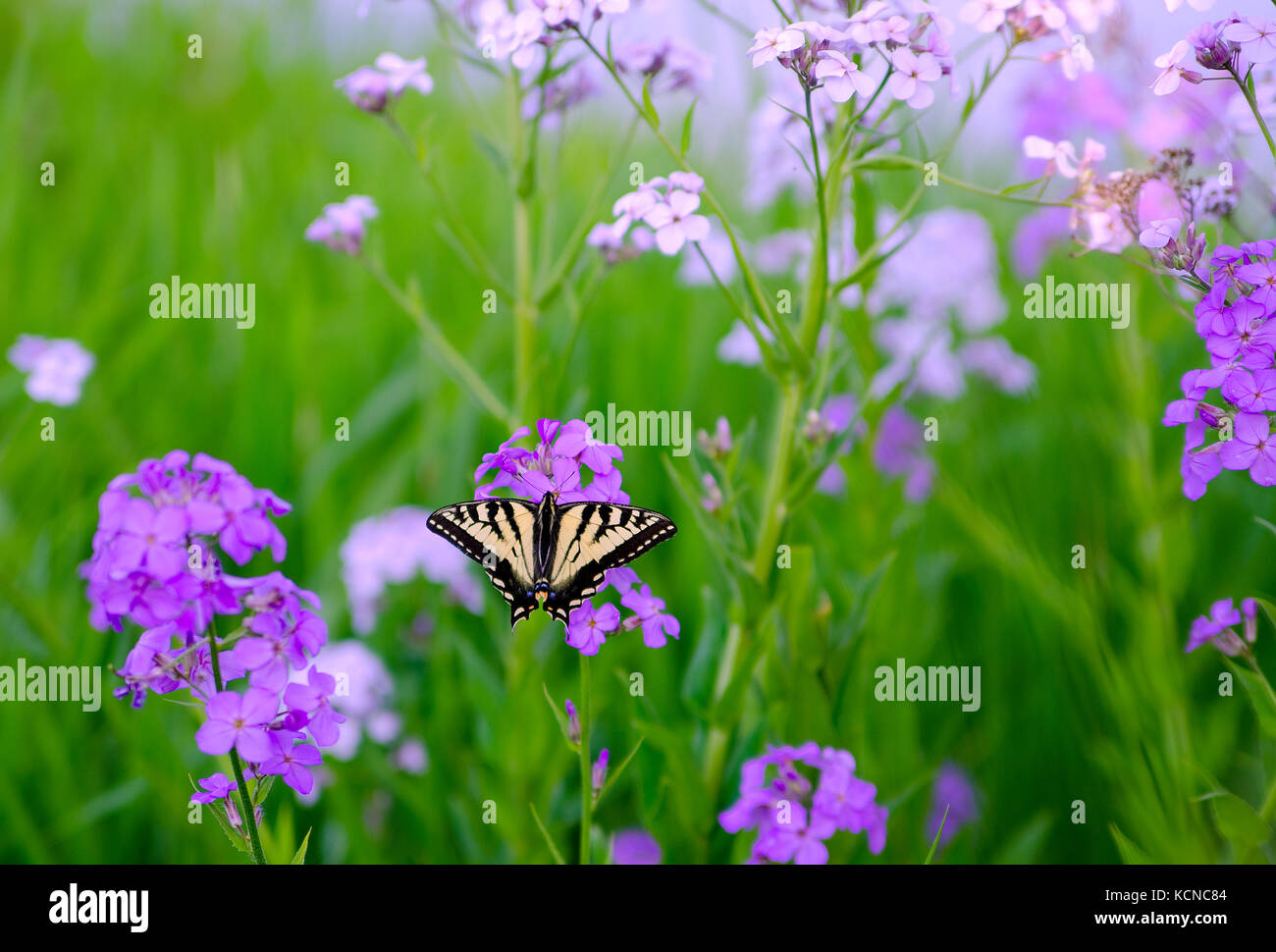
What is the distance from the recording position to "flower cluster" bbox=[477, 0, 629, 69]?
1.36 meters

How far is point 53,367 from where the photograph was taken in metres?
2.05

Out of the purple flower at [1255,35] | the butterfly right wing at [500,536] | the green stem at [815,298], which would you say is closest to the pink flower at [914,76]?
the green stem at [815,298]

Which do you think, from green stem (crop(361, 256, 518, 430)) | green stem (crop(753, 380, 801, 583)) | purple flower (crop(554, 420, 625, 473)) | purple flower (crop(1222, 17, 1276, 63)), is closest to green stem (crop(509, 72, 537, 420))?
green stem (crop(361, 256, 518, 430))

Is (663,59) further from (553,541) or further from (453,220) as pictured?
(553,541)

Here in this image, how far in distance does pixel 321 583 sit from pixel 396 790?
597 millimetres

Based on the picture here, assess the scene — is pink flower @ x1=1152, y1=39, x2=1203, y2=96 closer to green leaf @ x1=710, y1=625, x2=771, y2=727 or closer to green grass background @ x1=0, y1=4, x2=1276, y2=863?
green grass background @ x1=0, y1=4, x2=1276, y2=863

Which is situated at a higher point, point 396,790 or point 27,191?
point 27,191

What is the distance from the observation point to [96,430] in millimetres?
2484

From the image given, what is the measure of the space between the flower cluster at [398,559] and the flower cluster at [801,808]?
3.22 ft

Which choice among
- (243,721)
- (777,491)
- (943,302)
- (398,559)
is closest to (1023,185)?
(777,491)

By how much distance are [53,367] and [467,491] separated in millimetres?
955

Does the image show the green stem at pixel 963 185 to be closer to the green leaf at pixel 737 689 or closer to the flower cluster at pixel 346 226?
the green leaf at pixel 737 689
